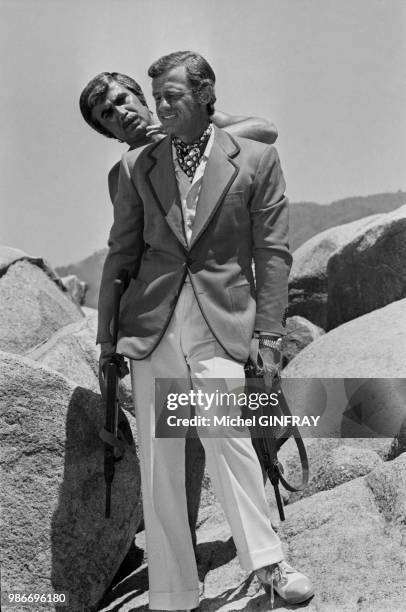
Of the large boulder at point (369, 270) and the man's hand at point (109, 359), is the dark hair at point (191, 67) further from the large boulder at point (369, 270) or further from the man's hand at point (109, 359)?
the large boulder at point (369, 270)

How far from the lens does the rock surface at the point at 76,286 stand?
10625mm

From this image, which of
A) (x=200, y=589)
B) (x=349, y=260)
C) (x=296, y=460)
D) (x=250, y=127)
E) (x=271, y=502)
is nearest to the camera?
(x=200, y=589)

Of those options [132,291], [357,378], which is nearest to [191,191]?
[132,291]

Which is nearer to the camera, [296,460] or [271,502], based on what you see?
[271,502]

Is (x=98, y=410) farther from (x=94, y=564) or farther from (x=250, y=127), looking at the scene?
(x=250, y=127)

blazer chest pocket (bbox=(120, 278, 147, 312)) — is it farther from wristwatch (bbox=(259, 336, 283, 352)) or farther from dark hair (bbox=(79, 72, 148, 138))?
dark hair (bbox=(79, 72, 148, 138))

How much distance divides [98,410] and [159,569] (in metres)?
0.90

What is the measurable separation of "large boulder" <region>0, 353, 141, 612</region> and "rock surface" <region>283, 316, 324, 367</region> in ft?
11.1

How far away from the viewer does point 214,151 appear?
484 centimetres

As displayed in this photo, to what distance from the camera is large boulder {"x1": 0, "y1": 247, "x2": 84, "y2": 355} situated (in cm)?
830

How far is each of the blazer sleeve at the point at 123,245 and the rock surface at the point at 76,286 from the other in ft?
18.2

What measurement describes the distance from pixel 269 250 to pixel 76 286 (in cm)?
624

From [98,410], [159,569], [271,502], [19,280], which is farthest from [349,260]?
[159,569]

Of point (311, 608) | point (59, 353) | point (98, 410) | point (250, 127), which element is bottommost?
point (311, 608)
